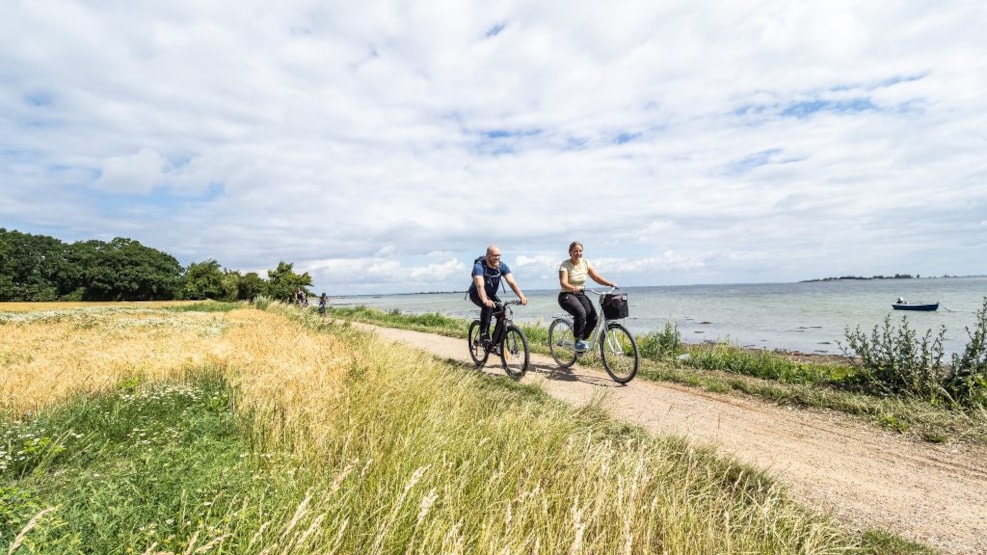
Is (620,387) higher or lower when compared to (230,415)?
lower

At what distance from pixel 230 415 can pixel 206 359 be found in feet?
11.6

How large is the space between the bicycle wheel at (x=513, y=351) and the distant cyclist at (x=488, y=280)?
496 millimetres

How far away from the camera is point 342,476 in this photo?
6.83ft

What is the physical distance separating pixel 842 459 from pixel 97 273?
87.9m

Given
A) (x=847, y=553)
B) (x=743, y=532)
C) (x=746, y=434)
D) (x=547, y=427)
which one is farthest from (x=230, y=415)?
(x=746, y=434)

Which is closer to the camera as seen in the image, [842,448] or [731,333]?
[842,448]

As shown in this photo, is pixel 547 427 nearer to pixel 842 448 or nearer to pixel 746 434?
pixel 746 434

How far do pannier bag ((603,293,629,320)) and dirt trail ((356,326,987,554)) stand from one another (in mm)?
1579

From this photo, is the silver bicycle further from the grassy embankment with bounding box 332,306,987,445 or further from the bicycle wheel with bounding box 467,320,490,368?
the bicycle wheel with bounding box 467,320,490,368

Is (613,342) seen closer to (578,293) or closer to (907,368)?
(578,293)

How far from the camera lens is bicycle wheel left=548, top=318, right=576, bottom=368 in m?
9.40

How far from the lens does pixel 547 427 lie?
4.41 meters

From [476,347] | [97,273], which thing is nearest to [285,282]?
[97,273]

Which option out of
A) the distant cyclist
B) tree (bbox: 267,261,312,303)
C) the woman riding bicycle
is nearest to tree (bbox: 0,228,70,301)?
tree (bbox: 267,261,312,303)
